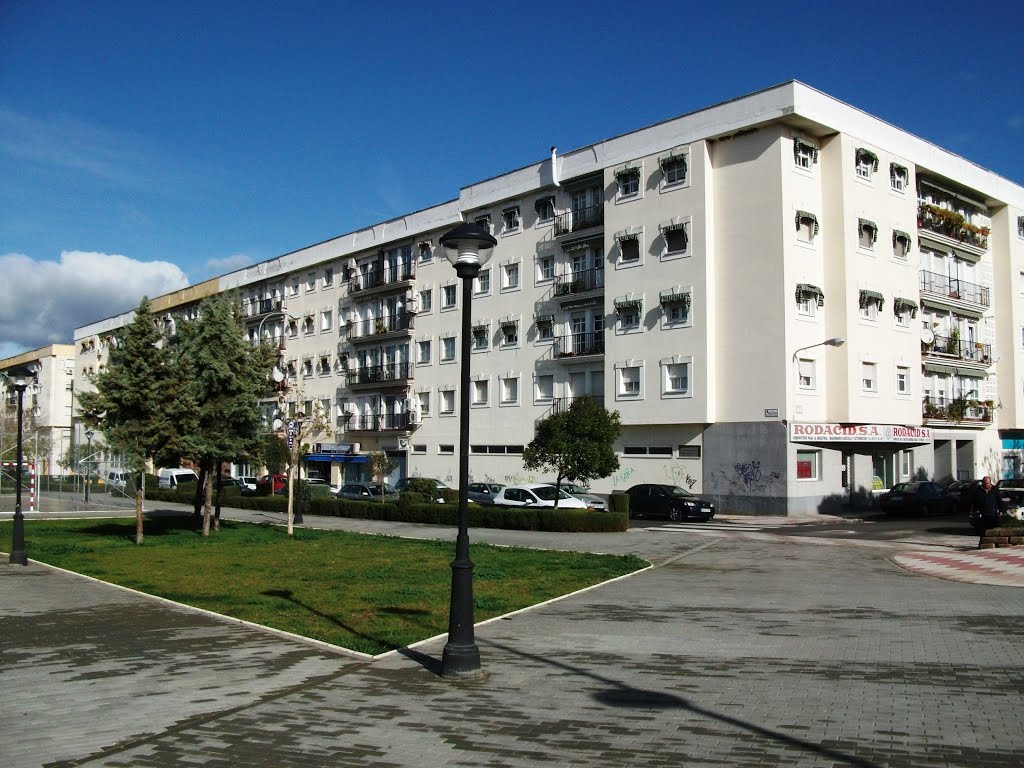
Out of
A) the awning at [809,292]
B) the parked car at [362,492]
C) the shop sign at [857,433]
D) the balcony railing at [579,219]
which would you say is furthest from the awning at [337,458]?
the awning at [809,292]

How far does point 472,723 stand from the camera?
6.96 meters

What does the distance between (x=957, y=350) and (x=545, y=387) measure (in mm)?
20973

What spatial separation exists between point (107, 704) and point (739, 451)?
106ft

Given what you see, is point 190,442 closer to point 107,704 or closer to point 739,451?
point 107,704

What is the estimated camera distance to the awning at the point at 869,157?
3909 centimetres

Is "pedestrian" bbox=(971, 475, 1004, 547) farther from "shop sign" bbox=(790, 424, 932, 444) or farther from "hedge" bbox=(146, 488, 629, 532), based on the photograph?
"shop sign" bbox=(790, 424, 932, 444)

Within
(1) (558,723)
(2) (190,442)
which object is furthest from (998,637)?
(2) (190,442)

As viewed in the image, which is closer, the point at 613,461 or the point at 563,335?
the point at 613,461

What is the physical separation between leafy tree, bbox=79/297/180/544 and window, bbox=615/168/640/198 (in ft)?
80.3

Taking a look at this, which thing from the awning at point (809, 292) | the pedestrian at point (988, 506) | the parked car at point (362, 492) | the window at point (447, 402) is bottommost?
the parked car at point (362, 492)

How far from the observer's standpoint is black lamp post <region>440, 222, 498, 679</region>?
854 centimetres

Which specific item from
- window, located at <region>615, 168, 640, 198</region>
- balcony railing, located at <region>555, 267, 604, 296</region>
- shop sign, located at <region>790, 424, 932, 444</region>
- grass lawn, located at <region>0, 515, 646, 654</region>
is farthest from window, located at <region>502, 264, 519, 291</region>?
grass lawn, located at <region>0, 515, 646, 654</region>

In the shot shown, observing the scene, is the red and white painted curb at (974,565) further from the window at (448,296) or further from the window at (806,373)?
the window at (448,296)

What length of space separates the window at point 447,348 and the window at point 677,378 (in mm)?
15732
